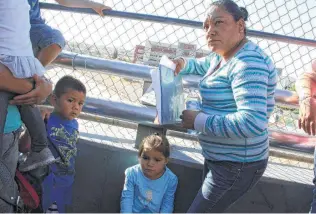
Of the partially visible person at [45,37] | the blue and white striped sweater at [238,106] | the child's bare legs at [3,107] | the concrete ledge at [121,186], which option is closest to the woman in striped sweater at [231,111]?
the blue and white striped sweater at [238,106]

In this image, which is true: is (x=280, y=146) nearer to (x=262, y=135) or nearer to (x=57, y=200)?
(x=262, y=135)

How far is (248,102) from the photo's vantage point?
1938mm

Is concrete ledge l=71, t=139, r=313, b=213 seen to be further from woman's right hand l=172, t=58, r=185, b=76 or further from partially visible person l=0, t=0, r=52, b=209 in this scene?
partially visible person l=0, t=0, r=52, b=209

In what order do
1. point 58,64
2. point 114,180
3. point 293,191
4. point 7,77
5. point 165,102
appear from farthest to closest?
point 58,64 < point 114,180 < point 293,191 < point 165,102 < point 7,77

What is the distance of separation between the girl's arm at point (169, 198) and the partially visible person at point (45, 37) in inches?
46.3

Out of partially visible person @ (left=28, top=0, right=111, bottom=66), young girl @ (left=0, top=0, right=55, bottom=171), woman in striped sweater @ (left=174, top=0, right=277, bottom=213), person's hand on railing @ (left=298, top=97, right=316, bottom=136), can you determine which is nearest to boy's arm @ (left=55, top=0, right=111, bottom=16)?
partially visible person @ (left=28, top=0, right=111, bottom=66)

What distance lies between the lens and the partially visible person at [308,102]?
2174mm

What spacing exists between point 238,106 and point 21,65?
97 centimetres

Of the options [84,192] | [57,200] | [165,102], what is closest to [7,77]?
[165,102]

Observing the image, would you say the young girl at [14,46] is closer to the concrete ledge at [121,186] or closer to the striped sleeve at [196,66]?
the striped sleeve at [196,66]

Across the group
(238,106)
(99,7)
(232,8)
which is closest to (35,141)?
(238,106)

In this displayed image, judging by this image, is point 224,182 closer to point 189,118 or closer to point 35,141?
point 189,118

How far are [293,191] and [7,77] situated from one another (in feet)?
6.40

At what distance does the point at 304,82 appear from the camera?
2377 mm
